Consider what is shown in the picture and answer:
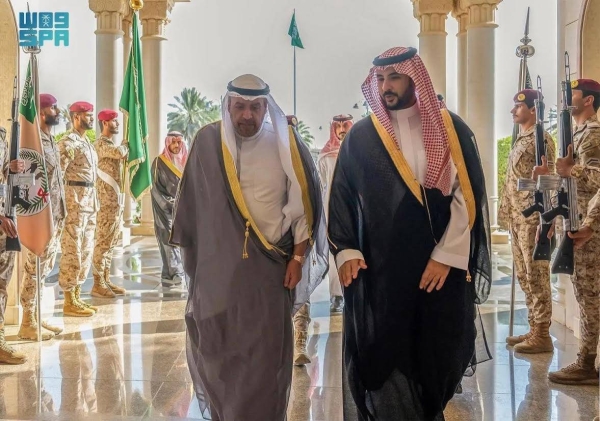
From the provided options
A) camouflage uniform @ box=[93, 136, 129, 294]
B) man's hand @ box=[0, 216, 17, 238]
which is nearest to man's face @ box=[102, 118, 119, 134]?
camouflage uniform @ box=[93, 136, 129, 294]

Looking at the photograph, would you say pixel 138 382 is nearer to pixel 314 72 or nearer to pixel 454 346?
pixel 454 346

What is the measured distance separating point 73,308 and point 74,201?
1.06 meters

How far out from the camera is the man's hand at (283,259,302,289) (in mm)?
3229

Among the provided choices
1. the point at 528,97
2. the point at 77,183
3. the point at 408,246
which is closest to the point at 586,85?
the point at 528,97

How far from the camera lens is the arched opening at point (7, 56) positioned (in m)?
5.59

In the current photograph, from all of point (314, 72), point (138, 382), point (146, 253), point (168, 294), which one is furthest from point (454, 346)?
point (314, 72)

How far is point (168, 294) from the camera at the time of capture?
25.3ft

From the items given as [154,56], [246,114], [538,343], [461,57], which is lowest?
[538,343]

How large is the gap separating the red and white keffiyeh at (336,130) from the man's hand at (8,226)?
3.24 metres

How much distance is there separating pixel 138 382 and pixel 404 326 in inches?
83.3

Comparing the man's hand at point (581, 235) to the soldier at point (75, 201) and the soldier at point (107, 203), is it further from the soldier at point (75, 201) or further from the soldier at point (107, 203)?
the soldier at point (107, 203)

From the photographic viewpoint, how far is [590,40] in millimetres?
5387

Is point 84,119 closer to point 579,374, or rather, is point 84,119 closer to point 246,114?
point 246,114

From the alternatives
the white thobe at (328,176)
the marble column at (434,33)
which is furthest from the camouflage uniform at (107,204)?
the marble column at (434,33)
